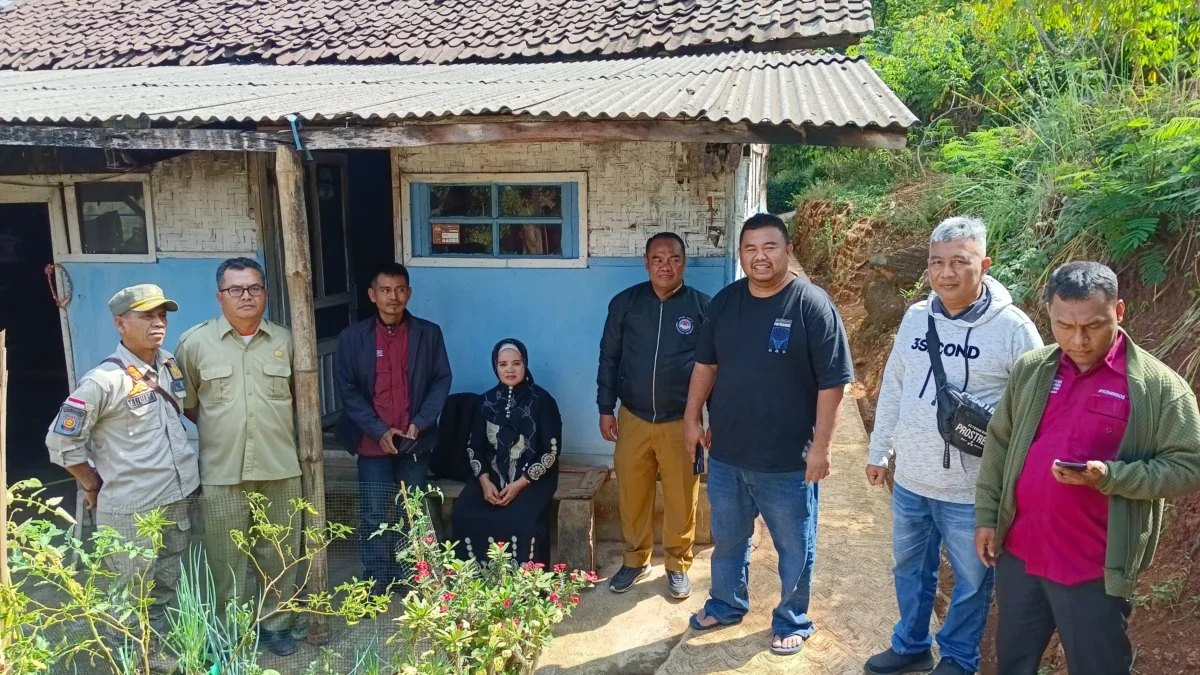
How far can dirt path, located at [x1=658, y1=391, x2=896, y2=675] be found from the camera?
141 inches

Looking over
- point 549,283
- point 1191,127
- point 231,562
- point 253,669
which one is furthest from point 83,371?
point 1191,127

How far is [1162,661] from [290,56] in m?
7.00

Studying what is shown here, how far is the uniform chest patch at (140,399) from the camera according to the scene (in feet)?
11.0

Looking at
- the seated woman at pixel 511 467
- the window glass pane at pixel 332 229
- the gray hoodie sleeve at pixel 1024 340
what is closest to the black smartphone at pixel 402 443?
the seated woman at pixel 511 467

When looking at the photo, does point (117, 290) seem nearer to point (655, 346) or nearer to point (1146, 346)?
point (655, 346)

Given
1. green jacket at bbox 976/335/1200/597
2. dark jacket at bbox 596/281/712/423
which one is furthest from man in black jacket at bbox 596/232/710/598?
green jacket at bbox 976/335/1200/597

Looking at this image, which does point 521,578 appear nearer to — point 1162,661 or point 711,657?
point 711,657

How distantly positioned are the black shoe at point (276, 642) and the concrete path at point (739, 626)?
123cm

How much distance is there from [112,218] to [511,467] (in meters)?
3.54

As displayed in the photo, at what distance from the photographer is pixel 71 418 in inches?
126

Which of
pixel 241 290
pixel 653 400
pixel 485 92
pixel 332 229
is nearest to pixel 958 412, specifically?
pixel 653 400

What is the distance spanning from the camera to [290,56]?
6.68 metres

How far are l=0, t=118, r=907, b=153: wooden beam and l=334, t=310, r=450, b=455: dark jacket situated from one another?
3.37 feet

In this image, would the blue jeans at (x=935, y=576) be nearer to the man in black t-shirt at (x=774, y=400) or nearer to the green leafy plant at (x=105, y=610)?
the man in black t-shirt at (x=774, y=400)
